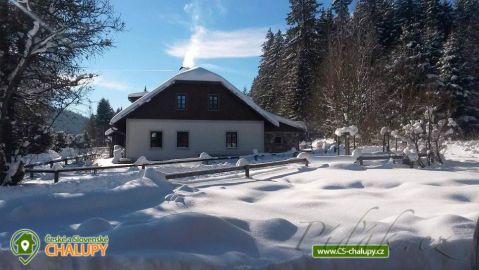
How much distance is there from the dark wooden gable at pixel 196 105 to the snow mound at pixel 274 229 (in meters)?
21.4

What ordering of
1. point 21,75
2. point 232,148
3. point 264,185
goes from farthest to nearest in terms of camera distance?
1. point 232,148
2. point 21,75
3. point 264,185

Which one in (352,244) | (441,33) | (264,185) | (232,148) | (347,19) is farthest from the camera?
(441,33)

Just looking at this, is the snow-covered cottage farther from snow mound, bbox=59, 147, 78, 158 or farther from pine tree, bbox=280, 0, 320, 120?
pine tree, bbox=280, 0, 320, 120

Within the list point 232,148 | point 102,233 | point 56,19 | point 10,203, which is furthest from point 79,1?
point 232,148

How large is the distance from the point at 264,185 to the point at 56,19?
31.5 ft

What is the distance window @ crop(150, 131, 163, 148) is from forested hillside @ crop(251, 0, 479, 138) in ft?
50.2

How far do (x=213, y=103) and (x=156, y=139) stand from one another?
5080mm

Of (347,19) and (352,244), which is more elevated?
(347,19)

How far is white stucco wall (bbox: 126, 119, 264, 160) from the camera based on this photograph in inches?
998

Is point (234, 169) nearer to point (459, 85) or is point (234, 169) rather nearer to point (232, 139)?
point (232, 139)

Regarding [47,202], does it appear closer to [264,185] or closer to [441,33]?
[264,185]

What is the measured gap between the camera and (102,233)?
15.4ft

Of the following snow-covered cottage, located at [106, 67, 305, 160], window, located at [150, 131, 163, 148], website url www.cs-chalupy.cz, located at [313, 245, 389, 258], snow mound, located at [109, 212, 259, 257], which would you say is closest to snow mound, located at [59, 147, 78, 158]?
snow-covered cottage, located at [106, 67, 305, 160]

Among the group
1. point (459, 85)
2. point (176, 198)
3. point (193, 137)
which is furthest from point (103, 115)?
point (176, 198)
